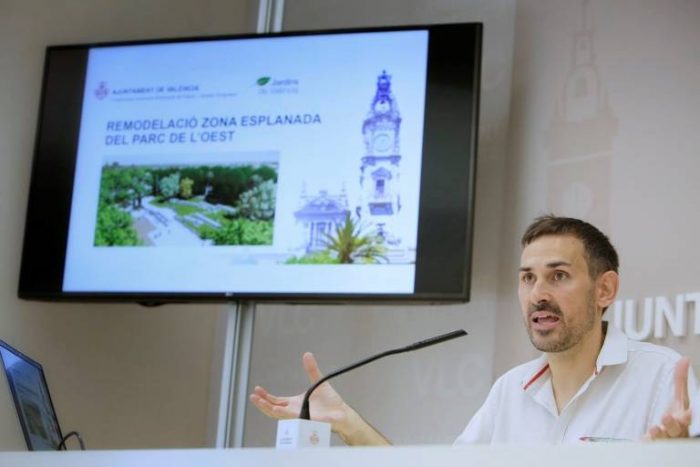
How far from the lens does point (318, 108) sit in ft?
12.5

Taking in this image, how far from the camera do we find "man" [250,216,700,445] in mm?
2561

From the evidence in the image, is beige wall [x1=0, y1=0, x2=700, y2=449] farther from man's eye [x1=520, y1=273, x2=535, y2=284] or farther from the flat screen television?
man's eye [x1=520, y1=273, x2=535, y2=284]

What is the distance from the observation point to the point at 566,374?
2.69 m

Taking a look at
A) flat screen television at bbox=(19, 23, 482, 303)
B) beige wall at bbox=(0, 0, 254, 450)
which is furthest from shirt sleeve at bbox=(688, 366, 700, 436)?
beige wall at bbox=(0, 0, 254, 450)

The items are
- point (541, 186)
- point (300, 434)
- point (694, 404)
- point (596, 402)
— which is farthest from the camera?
point (541, 186)

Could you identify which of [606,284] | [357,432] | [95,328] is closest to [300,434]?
[357,432]

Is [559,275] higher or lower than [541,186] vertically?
lower

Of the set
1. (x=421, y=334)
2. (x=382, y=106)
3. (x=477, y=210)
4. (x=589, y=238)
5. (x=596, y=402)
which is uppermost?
(x=382, y=106)

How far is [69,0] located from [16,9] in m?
0.21

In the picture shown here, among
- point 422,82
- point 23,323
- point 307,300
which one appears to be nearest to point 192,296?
point 307,300

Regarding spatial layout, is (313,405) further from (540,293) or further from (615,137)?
(615,137)

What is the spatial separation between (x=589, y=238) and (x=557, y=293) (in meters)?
0.15

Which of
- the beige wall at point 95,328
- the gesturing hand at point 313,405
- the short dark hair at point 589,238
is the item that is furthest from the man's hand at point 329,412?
the beige wall at point 95,328

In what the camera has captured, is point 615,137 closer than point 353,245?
Yes
